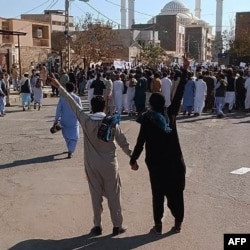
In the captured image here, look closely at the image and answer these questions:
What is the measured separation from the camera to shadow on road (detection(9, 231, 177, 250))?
15.1ft

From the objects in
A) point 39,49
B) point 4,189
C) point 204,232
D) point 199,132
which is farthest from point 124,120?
point 39,49

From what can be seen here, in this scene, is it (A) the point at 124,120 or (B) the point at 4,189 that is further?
(A) the point at 124,120

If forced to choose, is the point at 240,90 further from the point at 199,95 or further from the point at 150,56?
the point at 150,56

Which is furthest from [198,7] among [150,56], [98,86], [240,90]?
[98,86]

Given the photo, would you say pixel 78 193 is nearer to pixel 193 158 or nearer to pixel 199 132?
pixel 193 158

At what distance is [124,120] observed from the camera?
14.9 metres

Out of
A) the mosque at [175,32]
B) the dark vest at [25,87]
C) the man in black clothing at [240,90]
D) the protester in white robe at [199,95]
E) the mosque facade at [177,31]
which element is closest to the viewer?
the protester in white robe at [199,95]

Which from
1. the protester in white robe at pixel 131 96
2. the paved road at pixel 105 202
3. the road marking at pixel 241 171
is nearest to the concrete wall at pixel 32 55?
the protester in white robe at pixel 131 96

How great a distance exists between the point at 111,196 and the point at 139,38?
81.3 meters

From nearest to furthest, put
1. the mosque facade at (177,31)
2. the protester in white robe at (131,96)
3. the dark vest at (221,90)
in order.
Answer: the dark vest at (221,90), the protester in white robe at (131,96), the mosque facade at (177,31)

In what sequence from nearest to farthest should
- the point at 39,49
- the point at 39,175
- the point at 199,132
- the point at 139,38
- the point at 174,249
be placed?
the point at 174,249 < the point at 39,175 < the point at 199,132 < the point at 39,49 < the point at 139,38

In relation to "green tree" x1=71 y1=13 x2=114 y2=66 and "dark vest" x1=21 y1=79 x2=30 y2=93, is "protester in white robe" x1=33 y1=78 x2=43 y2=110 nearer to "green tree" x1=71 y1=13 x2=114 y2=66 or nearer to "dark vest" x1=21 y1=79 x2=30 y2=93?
"dark vest" x1=21 y1=79 x2=30 y2=93

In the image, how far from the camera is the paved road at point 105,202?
188 inches

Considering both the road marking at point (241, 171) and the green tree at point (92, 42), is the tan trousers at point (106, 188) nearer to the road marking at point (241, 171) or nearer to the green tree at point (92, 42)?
the road marking at point (241, 171)
